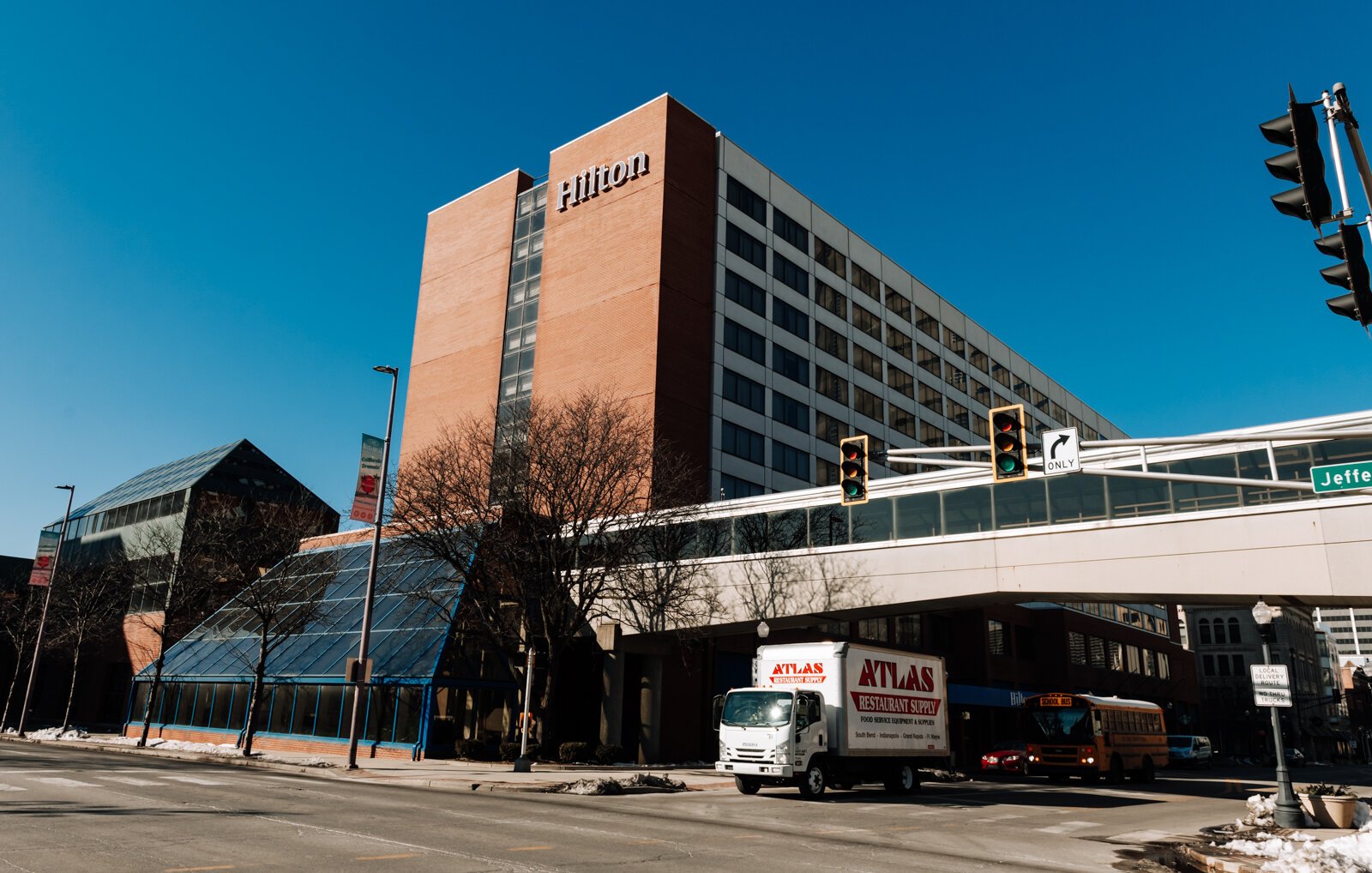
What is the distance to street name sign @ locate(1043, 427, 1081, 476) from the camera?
610 inches

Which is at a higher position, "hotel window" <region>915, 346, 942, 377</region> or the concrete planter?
"hotel window" <region>915, 346, 942, 377</region>

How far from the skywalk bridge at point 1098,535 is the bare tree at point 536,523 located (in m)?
5.01

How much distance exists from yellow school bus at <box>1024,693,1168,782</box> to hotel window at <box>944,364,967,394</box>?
42256 mm

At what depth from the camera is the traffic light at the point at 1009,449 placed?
596 inches

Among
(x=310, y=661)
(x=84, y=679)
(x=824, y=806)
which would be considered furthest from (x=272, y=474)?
(x=824, y=806)

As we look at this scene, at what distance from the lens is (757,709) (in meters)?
23.6

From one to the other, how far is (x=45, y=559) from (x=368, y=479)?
29698mm

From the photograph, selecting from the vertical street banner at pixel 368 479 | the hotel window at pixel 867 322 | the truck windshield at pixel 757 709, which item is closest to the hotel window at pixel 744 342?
the hotel window at pixel 867 322

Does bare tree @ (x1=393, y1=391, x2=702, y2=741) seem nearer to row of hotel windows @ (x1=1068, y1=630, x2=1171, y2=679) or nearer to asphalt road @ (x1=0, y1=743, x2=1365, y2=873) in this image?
asphalt road @ (x1=0, y1=743, x2=1365, y2=873)

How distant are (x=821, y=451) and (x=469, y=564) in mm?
31905

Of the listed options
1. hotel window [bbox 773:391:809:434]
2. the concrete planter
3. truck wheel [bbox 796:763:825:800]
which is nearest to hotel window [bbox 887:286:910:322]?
hotel window [bbox 773:391:809:434]

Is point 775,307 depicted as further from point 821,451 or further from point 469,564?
point 469,564

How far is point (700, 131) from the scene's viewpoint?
5631 cm

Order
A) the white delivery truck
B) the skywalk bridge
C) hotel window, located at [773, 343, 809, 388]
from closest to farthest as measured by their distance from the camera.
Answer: the white delivery truck < the skywalk bridge < hotel window, located at [773, 343, 809, 388]
